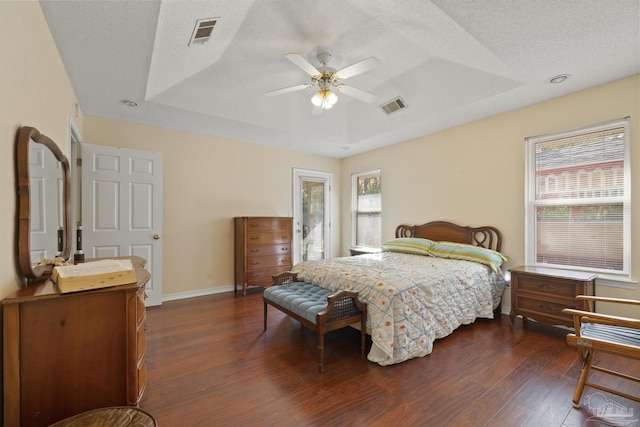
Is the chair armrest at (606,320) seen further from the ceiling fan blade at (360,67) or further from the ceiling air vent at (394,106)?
the ceiling air vent at (394,106)

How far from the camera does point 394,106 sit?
3.63 meters

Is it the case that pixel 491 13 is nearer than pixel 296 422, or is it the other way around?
pixel 296 422

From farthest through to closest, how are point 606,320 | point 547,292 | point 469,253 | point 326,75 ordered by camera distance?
point 469,253 < point 547,292 < point 326,75 < point 606,320

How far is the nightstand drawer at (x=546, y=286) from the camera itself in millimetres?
2711

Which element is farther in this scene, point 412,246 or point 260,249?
point 260,249

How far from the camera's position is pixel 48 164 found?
1.90 m

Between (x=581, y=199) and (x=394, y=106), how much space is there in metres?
2.28

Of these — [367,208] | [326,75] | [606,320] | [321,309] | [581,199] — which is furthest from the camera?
[367,208]

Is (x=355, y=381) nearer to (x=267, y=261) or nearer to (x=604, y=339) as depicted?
(x=604, y=339)

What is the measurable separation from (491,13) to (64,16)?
9.57 ft

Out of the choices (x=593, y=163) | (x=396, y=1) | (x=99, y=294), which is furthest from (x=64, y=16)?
(x=593, y=163)

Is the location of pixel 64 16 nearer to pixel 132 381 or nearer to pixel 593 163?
pixel 132 381

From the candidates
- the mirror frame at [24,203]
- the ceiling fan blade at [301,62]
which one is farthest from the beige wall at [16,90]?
the ceiling fan blade at [301,62]

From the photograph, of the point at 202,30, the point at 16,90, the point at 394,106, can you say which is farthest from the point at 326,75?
the point at 16,90
